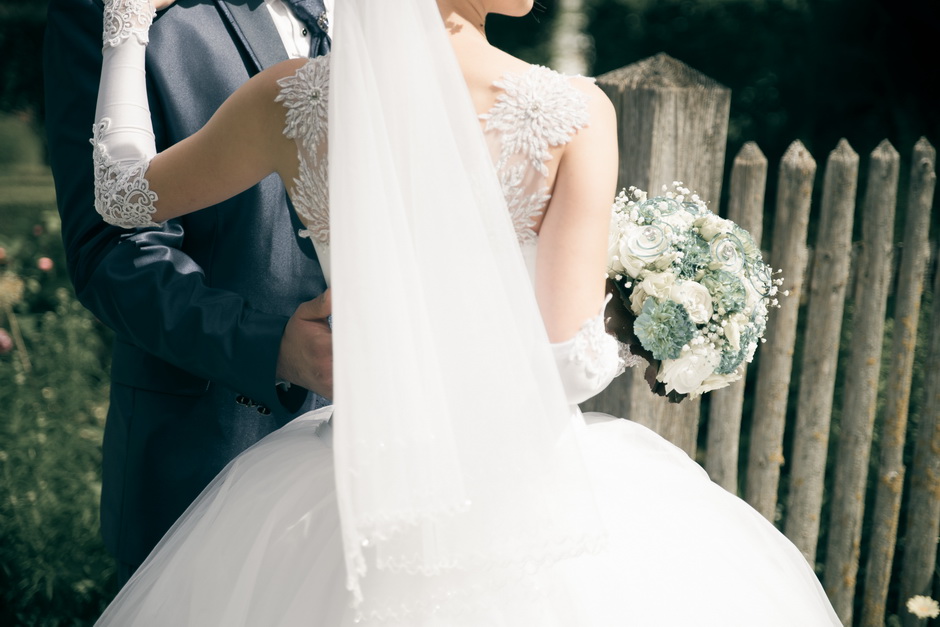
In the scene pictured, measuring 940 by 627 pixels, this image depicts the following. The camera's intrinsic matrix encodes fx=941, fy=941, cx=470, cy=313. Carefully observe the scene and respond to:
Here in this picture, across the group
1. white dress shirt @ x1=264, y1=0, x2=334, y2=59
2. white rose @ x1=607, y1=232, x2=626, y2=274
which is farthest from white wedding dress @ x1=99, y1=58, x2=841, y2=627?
white dress shirt @ x1=264, y1=0, x2=334, y2=59

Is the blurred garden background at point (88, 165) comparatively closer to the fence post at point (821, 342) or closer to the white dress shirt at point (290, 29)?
the white dress shirt at point (290, 29)

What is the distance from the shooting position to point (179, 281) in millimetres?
2283

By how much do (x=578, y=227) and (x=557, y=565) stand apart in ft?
2.31

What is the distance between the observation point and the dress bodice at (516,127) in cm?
194

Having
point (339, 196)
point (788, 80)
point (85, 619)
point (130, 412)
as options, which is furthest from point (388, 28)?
point (788, 80)

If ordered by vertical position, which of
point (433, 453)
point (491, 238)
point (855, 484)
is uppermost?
point (491, 238)

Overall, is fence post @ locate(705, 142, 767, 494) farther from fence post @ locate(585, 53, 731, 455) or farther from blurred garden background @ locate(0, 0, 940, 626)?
blurred garden background @ locate(0, 0, 940, 626)

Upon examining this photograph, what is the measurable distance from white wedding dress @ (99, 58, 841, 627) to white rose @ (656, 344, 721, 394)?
216 mm

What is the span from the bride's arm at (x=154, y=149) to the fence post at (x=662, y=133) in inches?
68.4

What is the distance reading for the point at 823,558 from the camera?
4457 mm

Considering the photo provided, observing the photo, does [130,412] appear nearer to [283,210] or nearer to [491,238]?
[283,210]

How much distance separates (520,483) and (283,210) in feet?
3.61

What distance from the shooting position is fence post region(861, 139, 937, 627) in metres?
3.74

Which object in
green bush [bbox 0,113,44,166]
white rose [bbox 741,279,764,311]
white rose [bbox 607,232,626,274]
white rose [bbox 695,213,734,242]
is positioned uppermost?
white rose [bbox 695,213,734,242]
